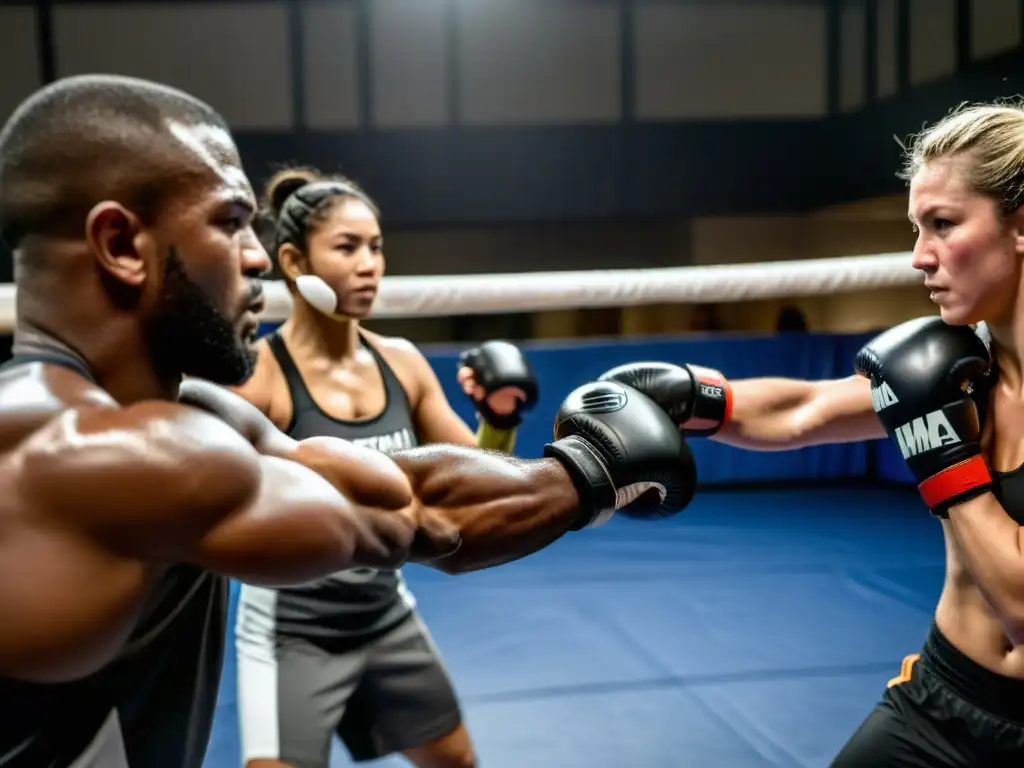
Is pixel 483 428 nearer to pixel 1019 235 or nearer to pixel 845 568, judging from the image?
pixel 1019 235

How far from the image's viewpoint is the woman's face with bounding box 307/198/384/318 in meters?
2.13

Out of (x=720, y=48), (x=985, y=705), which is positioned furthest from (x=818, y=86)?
(x=985, y=705)

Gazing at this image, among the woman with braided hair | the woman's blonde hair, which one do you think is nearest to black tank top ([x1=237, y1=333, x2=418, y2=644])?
the woman with braided hair

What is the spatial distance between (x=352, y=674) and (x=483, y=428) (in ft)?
2.35

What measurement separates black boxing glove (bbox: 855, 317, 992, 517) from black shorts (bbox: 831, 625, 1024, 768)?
11.1 inches

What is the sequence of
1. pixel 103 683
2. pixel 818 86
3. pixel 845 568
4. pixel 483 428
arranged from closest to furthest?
pixel 103 683 → pixel 483 428 → pixel 845 568 → pixel 818 86

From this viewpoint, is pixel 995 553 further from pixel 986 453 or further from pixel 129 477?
pixel 129 477

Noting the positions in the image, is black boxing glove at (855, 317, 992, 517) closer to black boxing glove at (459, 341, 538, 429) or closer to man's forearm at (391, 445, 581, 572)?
man's forearm at (391, 445, 581, 572)

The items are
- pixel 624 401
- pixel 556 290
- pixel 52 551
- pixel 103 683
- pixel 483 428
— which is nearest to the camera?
pixel 52 551

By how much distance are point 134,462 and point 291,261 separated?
1468 millimetres

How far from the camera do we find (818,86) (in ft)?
25.7

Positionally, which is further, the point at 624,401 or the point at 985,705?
the point at 985,705

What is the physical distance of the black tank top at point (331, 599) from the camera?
6.15 feet

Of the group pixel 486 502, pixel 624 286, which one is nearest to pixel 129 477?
pixel 486 502
